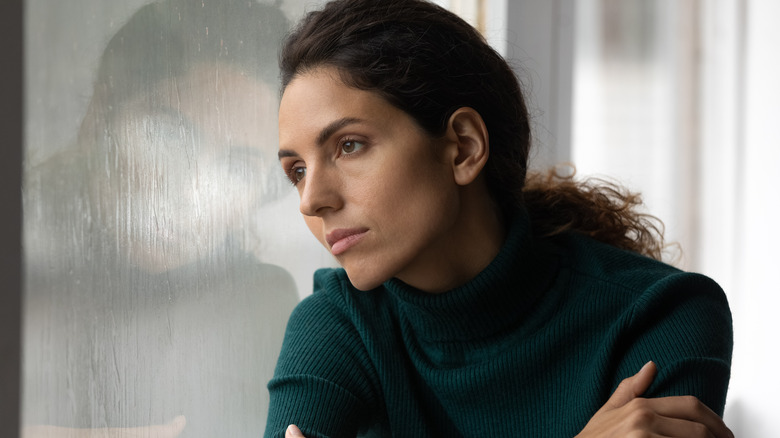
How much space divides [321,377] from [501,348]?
0.25 meters

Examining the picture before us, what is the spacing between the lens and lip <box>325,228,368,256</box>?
96cm

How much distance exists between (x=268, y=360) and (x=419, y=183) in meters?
0.43

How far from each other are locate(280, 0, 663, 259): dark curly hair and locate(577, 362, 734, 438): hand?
1.06ft

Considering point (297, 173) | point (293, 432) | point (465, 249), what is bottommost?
point (293, 432)

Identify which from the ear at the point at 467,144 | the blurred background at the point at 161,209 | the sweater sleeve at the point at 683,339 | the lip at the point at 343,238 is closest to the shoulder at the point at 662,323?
the sweater sleeve at the point at 683,339

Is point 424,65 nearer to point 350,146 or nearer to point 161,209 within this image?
point 350,146

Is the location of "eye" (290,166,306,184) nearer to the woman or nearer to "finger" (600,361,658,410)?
the woman

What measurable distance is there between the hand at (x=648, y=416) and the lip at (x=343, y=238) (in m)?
0.36

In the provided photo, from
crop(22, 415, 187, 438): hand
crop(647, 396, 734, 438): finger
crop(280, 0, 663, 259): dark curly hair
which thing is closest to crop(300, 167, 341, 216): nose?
crop(280, 0, 663, 259): dark curly hair

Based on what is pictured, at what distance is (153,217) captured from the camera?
0.95 m

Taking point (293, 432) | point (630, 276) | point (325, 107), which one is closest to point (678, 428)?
point (630, 276)

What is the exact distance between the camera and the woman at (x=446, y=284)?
955mm

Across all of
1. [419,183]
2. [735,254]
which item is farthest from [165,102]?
[735,254]

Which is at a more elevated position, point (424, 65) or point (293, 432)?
point (424, 65)
